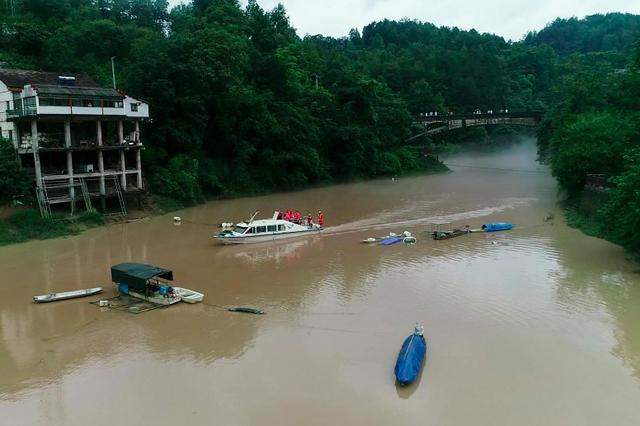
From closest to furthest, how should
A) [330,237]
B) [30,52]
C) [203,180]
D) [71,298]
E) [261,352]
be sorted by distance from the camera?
1. [261,352]
2. [71,298]
3. [330,237]
4. [203,180]
5. [30,52]

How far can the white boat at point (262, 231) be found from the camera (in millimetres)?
31250

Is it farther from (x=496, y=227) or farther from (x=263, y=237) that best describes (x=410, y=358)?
(x=496, y=227)

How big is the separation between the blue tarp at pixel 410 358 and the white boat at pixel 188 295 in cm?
842

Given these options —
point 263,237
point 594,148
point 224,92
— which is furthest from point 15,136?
point 594,148

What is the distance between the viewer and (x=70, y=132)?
1485 inches

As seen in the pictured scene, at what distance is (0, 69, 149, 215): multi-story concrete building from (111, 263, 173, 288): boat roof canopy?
14417mm

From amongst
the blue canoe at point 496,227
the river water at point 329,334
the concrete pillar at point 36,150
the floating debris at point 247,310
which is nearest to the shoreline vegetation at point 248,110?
the concrete pillar at point 36,150

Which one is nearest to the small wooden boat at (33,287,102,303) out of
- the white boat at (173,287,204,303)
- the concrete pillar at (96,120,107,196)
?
the white boat at (173,287,204,303)

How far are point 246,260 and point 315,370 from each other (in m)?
12.9

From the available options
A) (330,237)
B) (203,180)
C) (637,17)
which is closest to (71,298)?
(330,237)

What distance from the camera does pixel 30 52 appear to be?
170 ft

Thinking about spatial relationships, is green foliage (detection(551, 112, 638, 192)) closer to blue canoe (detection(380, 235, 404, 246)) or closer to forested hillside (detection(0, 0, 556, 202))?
blue canoe (detection(380, 235, 404, 246))

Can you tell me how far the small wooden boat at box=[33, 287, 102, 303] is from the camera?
21.9m

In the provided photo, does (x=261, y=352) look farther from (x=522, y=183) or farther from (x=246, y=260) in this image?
(x=522, y=183)
